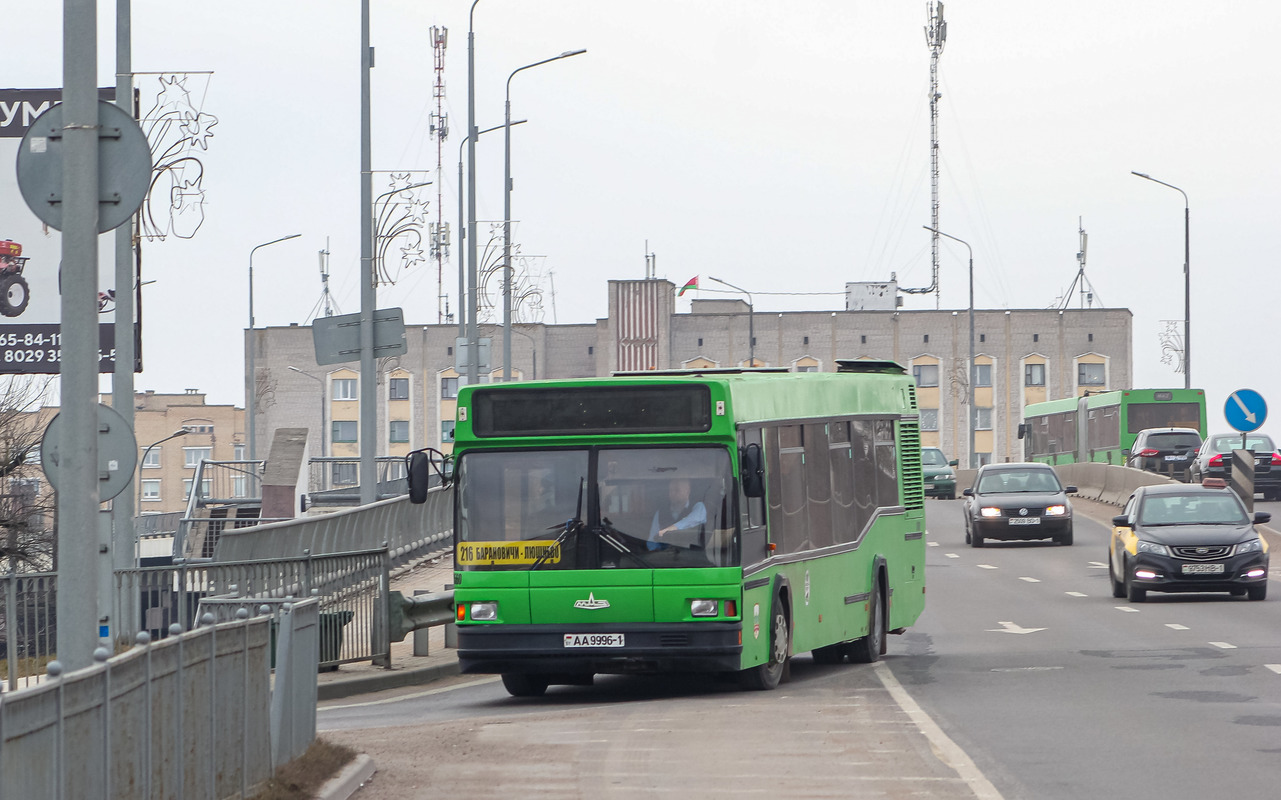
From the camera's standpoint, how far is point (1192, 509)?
976 inches

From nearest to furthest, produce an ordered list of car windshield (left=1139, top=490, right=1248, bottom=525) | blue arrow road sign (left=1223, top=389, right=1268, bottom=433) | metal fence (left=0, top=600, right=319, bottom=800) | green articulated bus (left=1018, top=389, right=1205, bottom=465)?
metal fence (left=0, top=600, right=319, bottom=800) → car windshield (left=1139, top=490, right=1248, bottom=525) → blue arrow road sign (left=1223, top=389, right=1268, bottom=433) → green articulated bus (left=1018, top=389, right=1205, bottom=465)

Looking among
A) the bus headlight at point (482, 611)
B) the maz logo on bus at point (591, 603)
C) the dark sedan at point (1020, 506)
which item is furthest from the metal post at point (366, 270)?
the dark sedan at point (1020, 506)

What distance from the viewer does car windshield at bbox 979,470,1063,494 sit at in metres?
38.8

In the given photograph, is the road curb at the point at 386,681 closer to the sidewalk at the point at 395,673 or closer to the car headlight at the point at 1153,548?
the sidewalk at the point at 395,673

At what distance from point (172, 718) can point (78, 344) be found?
2220mm

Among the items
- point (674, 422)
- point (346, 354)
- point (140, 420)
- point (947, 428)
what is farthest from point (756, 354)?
point (674, 422)

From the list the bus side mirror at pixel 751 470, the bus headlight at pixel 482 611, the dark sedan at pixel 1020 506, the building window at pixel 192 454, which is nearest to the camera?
the bus side mirror at pixel 751 470

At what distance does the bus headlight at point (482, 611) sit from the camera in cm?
1482

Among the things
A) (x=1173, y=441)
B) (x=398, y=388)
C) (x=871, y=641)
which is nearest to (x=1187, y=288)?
(x=1173, y=441)

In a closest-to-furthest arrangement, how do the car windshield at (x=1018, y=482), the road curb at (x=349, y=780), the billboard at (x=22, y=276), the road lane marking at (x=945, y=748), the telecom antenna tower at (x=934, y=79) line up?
the road curb at (x=349, y=780) → the road lane marking at (x=945, y=748) → the billboard at (x=22, y=276) → the car windshield at (x=1018, y=482) → the telecom antenna tower at (x=934, y=79)

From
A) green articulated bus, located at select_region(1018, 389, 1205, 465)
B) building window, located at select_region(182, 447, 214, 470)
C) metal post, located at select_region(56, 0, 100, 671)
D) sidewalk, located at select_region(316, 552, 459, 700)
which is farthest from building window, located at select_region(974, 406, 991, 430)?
metal post, located at select_region(56, 0, 100, 671)

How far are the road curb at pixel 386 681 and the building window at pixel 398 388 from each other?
98.3 m

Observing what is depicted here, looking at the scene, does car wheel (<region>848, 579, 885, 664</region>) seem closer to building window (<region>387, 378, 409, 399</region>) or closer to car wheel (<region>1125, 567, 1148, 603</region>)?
car wheel (<region>1125, 567, 1148, 603</region>)

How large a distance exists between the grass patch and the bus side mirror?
4.54 metres
